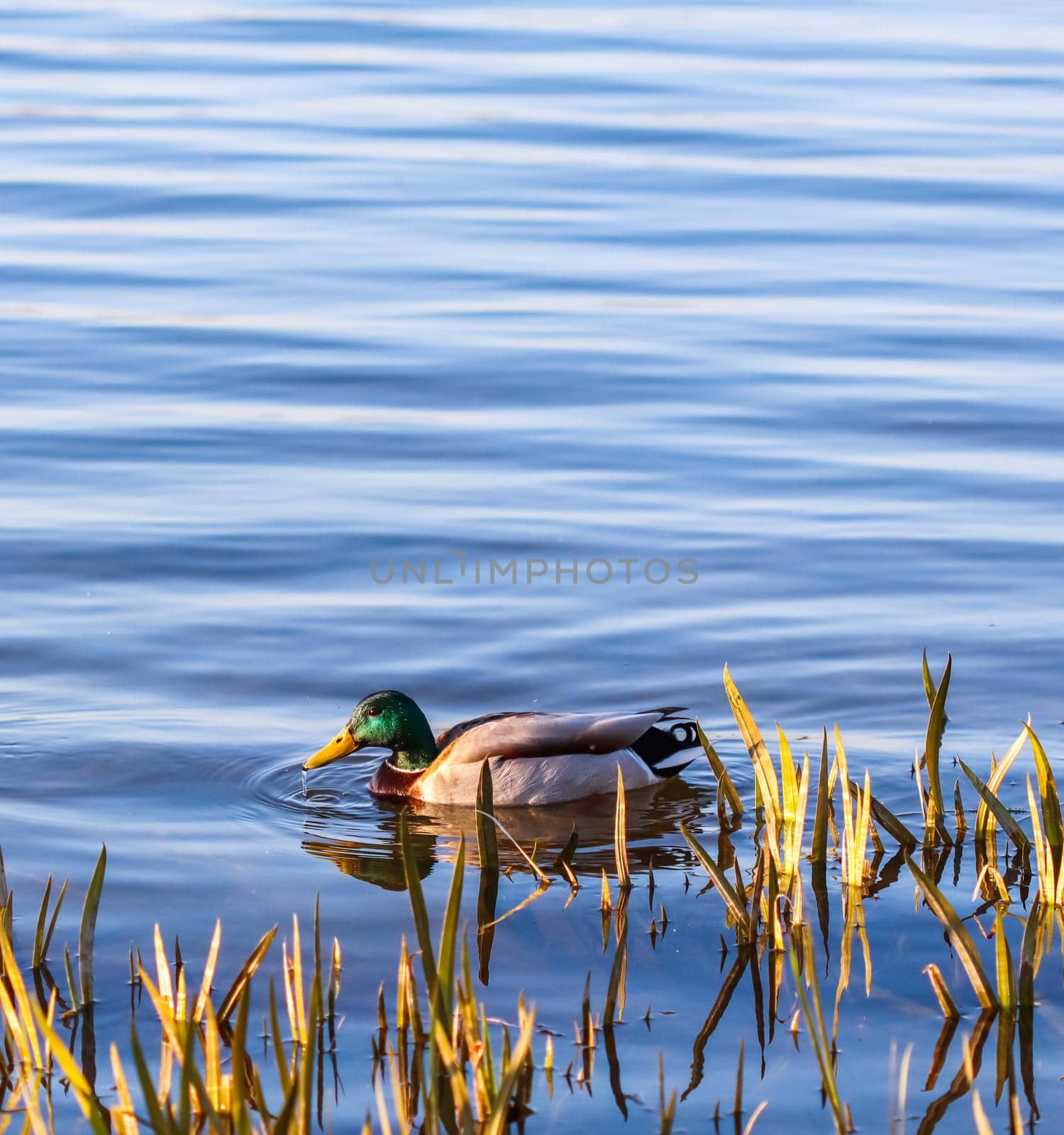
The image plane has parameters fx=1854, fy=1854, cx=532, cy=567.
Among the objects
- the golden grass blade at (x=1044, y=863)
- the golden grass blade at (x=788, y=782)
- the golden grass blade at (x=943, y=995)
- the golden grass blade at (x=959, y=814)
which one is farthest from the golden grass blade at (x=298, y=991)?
the golden grass blade at (x=959, y=814)

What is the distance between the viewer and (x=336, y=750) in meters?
7.05

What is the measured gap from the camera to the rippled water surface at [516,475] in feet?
18.7

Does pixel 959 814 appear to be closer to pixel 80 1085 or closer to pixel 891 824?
pixel 891 824

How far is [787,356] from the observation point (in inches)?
491

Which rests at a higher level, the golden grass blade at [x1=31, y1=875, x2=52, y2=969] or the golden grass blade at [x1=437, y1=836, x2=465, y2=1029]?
the golden grass blade at [x1=437, y1=836, x2=465, y2=1029]

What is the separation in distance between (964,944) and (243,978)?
1.66 metres

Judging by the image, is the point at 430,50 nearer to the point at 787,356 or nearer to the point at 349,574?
the point at 787,356

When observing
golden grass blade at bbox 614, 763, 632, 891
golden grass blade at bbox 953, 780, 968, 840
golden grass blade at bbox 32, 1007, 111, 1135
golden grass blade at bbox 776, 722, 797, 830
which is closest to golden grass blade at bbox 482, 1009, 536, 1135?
golden grass blade at bbox 32, 1007, 111, 1135

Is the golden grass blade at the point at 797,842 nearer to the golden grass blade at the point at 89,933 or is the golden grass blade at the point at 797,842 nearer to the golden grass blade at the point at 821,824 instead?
the golden grass blade at the point at 821,824

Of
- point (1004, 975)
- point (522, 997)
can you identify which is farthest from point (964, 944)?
point (522, 997)

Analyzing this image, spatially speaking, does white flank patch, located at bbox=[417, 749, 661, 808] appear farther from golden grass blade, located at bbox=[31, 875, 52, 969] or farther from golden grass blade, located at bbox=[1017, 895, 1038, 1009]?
golden grass blade, located at bbox=[31, 875, 52, 969]

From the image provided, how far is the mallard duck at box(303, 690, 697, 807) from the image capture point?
6887 millimetres

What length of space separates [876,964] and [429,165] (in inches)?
557

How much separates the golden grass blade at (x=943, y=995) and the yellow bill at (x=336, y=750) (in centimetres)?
306
